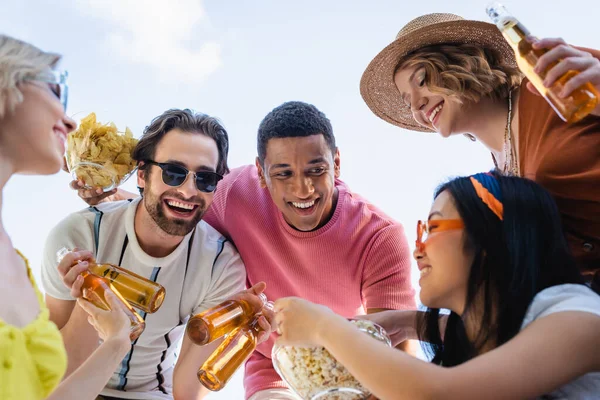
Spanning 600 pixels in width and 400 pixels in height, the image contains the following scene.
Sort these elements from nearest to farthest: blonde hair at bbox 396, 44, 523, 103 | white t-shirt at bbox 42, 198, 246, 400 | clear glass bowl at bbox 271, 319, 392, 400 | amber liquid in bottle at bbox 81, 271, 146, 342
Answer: clear glass bowl at bbox 271, 319, 392, 400 → amber liquid in bottle at bbox 81, 271, 146, 342 → blonde hair at bbox 396, 44, 523, 103 → white t-shirt at bbox 42, 198, 246, 400

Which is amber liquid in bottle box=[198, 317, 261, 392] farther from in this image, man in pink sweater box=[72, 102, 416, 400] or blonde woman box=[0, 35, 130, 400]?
man in pink sweater box=[72, 102, 416, 400]

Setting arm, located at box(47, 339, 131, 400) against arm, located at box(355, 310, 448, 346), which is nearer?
arm, located at box(47, 339, 131, 400)

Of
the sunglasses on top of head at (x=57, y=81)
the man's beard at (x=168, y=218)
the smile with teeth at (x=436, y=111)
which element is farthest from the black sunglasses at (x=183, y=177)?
the sunglasses on top of head at (x=57, y=81)

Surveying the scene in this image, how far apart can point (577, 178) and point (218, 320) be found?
1334mm

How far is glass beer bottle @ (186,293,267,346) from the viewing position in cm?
210

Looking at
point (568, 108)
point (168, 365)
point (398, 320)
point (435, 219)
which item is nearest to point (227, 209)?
point (168, 365)

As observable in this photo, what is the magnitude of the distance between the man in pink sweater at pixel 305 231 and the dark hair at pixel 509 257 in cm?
108

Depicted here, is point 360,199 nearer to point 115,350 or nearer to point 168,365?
point 168,365

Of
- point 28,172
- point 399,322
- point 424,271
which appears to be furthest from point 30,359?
point 399,322

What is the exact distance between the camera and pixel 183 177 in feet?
9.36

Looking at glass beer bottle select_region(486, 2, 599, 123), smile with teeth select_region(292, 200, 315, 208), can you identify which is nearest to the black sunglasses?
smile with teeth select_region(292, 200, 315, 208)

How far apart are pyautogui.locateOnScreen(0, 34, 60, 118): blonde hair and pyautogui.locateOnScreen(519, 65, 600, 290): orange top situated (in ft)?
5.46

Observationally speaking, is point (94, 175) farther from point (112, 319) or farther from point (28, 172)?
point (28, 172)

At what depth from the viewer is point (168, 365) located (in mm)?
3074
